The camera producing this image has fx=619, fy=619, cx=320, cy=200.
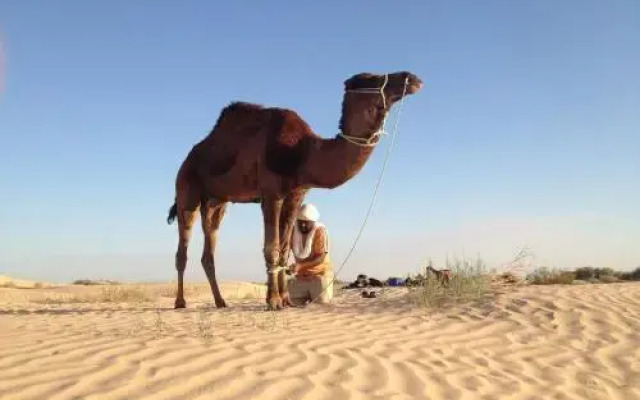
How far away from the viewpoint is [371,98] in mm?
7422

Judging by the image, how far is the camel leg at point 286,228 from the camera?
8.45 metres

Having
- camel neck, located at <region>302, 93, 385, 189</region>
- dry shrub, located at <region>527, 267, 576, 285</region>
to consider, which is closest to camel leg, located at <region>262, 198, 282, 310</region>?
camel neck, located at <region>302, 93, 385, 189</region>

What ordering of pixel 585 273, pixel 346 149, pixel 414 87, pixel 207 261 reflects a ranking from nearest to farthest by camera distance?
pixel 414 87 → pixel 346 149 → pixel 207 261 → pixel 585 273

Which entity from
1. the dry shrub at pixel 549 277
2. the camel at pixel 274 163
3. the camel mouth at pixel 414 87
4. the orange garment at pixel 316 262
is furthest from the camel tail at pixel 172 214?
the dry shrub at pixel 549 277

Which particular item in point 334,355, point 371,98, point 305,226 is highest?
point 371,98

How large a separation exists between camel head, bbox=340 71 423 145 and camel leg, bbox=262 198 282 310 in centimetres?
139

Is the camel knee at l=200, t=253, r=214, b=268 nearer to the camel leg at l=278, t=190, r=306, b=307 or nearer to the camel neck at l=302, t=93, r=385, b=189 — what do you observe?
the camel leg at l=278, t=190, r=306, b=307

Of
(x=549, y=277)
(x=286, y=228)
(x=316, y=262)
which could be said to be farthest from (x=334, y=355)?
(x=549, y=277)

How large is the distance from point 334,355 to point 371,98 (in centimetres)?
356

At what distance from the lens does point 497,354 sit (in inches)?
228

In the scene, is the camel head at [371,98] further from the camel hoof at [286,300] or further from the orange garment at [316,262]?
→ the camel hoof at [286,300]

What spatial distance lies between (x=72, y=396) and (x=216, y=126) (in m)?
6.25

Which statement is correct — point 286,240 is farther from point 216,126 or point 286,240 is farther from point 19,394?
point 19,394

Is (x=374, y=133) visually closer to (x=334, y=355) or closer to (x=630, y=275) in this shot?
(x=334, y=355)
